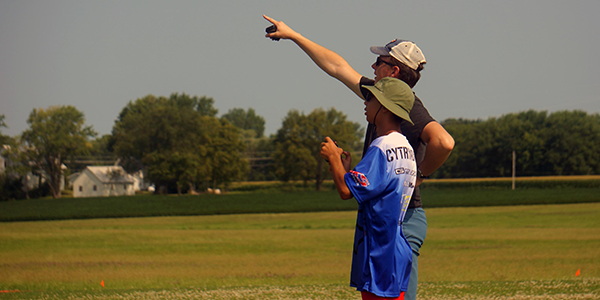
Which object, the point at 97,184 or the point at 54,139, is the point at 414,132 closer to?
the point at 54,139

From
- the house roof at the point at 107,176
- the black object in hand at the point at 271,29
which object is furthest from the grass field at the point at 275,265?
the house roof at the point at 107,176

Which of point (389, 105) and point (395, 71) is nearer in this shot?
point (389, 105)

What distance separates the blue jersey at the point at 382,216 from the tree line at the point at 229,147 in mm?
65539

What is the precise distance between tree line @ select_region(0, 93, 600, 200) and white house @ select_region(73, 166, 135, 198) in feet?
29.7

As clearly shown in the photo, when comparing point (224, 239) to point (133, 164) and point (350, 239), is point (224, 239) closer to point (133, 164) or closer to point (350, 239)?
point (350, 239)

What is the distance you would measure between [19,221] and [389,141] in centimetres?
3132

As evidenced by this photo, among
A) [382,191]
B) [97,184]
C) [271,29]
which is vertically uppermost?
Answer: [271,29]

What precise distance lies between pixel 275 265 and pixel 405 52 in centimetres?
787

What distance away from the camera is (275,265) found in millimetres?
10469

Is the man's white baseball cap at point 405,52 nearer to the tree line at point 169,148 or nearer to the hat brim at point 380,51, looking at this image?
the hat brim at point 380,51

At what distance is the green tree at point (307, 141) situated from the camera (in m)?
83.8

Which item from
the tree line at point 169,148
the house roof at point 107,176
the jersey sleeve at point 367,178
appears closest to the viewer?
the jersey sleeve at point 367,178

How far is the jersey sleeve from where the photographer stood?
2.52 metres

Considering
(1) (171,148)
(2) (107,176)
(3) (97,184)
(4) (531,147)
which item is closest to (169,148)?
(1) (171,148)
